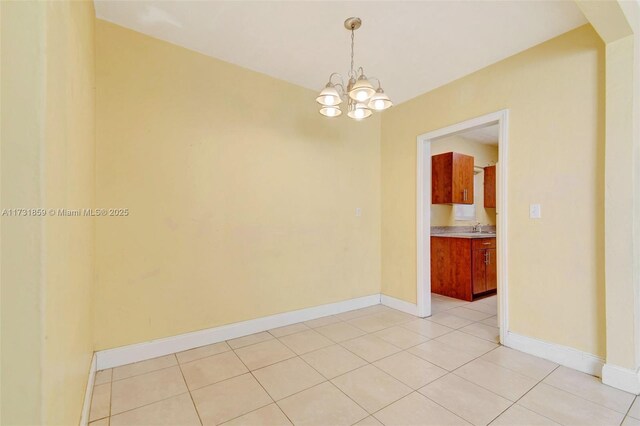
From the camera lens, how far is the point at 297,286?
3.24 metres

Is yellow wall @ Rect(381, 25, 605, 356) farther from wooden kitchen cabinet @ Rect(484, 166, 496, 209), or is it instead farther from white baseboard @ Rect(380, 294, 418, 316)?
wooden kitchen cabinet @ Rect(484, 166, 496, 209)

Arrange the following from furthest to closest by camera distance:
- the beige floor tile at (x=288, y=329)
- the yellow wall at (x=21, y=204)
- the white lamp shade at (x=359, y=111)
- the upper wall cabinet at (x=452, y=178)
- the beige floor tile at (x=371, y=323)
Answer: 1. the upper wall cabinet at (x=452, y=178)
2. the beige floor tile at (x=371, y=323)
3. the beige floor tile at (x=288, y=329)
4. the white lamp shade at (x=359, y=111)
5. the yellow wall at (x=21, y=204)

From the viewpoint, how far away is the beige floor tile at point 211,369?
6.81ft

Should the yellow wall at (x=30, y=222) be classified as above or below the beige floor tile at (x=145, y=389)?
above

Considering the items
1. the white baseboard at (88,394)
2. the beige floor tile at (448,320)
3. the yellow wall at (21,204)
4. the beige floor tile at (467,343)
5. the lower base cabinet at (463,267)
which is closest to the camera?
the yellow wall at (21,204)

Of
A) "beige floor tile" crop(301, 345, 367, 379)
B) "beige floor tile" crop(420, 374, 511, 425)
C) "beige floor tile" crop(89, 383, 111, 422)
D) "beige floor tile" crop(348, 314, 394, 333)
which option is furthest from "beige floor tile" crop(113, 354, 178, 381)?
"beige floor tile" crop(420, 374, 511, 425)

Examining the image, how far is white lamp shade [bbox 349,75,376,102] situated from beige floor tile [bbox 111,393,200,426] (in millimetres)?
2253

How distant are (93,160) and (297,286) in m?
2.19

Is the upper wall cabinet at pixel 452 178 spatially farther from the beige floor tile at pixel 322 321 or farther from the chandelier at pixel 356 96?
the chandelier at pixel 356 96

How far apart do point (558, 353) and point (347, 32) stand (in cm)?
315

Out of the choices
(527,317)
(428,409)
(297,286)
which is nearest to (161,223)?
(297,286)

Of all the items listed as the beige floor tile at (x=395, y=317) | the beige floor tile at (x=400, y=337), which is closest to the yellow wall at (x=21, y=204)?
the beige floor tile at (x=400, y=337)

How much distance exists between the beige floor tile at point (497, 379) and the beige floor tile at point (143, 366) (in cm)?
230

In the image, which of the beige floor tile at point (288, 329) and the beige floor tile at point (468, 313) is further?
the beige floor tile at point (468, 313)
